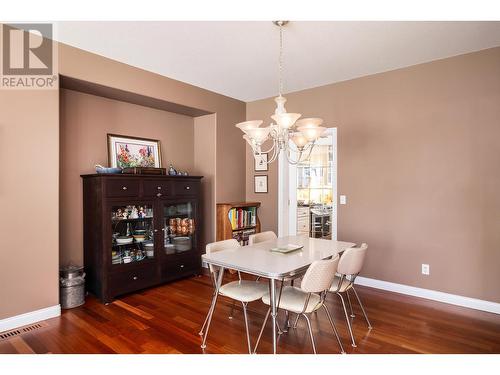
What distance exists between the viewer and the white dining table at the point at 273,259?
2058mm

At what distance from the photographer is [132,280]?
3.47 meters

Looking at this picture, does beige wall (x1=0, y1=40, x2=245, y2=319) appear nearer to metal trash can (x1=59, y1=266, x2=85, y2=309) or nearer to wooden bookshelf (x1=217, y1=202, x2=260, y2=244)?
metal trash can (x1=59, y1=266, x2=85, y2=309)

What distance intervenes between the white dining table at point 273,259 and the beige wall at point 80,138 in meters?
1.93

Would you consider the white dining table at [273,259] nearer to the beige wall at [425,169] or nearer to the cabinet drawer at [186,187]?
the beige wall at [425,169]

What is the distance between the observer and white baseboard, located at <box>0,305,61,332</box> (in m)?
2.62

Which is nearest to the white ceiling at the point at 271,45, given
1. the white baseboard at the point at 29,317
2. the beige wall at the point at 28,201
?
the beige wall at the point at 28,201

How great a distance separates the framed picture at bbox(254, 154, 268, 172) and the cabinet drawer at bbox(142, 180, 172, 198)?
1557 mm

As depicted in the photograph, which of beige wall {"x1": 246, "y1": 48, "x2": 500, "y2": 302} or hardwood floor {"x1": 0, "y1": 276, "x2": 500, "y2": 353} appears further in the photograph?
beige wall {"x1": 246, "y1": 48, "x2": 500, "y2": 302}

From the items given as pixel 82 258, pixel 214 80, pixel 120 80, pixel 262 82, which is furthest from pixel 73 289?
pixel 262 82

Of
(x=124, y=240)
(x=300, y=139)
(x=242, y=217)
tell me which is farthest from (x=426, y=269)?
(x=124, y=240)

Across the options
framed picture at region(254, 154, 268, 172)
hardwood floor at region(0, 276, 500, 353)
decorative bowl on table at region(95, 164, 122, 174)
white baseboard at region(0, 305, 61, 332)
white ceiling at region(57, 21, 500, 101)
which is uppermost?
white ceiling at region(57, 21, 500, 101)

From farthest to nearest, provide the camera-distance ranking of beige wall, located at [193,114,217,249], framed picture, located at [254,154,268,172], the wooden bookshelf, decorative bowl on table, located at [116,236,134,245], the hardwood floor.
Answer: framed picture, located at [254,154,268,172] → beige wall, located at [193,114,217,249] → the wooden bookshelf → decorative bowl on table, located at [116,236,134,245] → the hardwood floor

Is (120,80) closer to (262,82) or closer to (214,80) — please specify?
(214,80)

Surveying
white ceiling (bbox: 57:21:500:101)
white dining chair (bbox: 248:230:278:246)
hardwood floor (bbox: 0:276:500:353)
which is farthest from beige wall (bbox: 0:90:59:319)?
white dining chair (bbox: 248:230:278:246)
